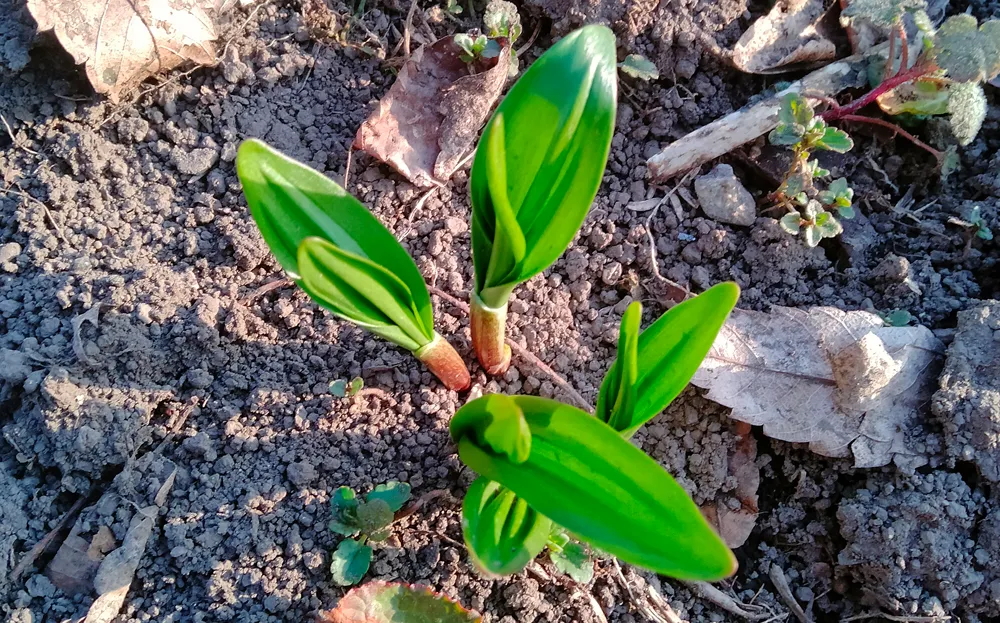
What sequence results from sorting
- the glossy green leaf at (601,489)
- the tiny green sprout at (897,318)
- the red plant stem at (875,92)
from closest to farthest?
1. the glossy green leaf at (601,489)
2. the tiny green sprout at (897,318)
3. the red plant stem at (875,92)

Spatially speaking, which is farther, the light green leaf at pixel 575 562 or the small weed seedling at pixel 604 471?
the light green leaf at pixel 575 562

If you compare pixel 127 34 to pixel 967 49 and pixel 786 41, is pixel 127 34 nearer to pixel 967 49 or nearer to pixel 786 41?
pixel 786 41

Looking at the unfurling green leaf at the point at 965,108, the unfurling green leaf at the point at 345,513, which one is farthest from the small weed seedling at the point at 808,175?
the unfurling green leaf at the point at 345,513

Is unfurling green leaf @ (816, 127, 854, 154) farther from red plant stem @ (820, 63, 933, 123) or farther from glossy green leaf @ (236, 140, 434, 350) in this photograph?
glossy green leaf @ (236, 140, 434, 350)

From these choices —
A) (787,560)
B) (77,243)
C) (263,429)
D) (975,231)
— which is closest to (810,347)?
(787,560)

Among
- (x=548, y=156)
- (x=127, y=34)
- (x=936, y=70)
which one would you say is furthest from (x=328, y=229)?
(x=936, y=70)

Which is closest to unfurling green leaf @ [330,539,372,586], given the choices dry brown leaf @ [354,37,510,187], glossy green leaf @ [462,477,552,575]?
glossy green leaf @ [462,477,552,575]

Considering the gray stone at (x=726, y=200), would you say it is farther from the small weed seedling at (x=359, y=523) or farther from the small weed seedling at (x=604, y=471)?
the small weed seedling at (x=359, y=523)
